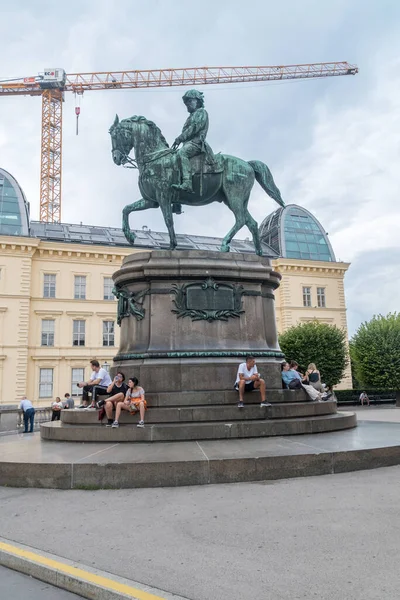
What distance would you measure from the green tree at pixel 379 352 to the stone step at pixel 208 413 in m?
32.5

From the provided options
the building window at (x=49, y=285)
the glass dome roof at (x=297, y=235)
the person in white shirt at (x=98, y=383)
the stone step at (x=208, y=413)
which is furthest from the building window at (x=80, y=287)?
the stone step at (x=208, y=413)

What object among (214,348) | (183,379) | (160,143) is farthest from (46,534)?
(160,143)

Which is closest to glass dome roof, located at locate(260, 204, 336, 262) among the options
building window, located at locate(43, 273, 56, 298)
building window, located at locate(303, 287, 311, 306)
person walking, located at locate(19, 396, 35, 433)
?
building window, located at locate(303, 287, 311, 306)

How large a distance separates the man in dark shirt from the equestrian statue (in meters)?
4.23

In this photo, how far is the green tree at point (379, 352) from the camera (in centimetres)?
3975

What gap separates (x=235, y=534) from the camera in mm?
4652

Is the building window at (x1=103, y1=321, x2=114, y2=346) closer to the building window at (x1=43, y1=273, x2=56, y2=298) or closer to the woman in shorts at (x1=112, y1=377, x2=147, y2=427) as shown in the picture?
the building window at (x1=43, y1=273, x2=56, y2=298)

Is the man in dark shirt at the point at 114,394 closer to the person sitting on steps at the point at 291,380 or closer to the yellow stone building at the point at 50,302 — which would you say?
the person sitting on steps at the point at 291,380

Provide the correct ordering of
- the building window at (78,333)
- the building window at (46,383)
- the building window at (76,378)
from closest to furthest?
the building window at (46,383)
the building window at (76,378)
the building window at (78,333)

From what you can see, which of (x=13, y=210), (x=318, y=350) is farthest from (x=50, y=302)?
(x=318, y=350)

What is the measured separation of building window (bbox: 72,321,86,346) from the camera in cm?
4362

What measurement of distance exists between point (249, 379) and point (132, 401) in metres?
2.29

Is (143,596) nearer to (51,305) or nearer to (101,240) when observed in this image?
(51,305)

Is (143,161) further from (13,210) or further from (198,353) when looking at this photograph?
(13,210)
